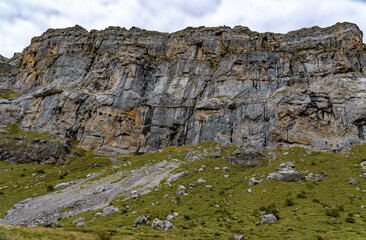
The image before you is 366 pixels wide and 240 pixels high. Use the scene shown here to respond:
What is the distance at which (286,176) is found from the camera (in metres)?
37.4

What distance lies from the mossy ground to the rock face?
17230mm

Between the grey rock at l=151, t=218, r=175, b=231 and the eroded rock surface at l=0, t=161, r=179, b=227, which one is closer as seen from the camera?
the grey rock at l=151, t=218, r=175, b=231

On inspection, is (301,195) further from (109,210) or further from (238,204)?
(109,210)

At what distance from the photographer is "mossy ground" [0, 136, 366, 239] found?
20250 mm

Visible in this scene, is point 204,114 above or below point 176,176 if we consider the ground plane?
above

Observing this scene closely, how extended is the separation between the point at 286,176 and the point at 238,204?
487 inches

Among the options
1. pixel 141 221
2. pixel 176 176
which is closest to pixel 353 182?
pixel 176 176

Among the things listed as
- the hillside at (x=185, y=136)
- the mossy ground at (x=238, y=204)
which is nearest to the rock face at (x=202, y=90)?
the hillside at (x=185, y=136)

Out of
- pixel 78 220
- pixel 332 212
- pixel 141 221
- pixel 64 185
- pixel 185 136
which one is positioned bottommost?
pixel 64 185

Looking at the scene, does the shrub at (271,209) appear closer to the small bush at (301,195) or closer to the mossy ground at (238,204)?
the mossy ground at (238,204)

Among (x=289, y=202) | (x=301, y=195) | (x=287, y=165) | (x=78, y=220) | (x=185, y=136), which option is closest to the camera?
(x=78, y=220)

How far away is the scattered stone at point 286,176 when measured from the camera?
37094 mm

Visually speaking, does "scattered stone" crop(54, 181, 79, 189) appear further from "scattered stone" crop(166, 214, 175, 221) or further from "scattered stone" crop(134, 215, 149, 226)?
"scattered stone" crop(166, 214, 175, 221)

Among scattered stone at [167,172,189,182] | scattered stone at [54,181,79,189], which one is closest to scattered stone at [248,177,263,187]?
scattered stone at [167,172,189,182]
